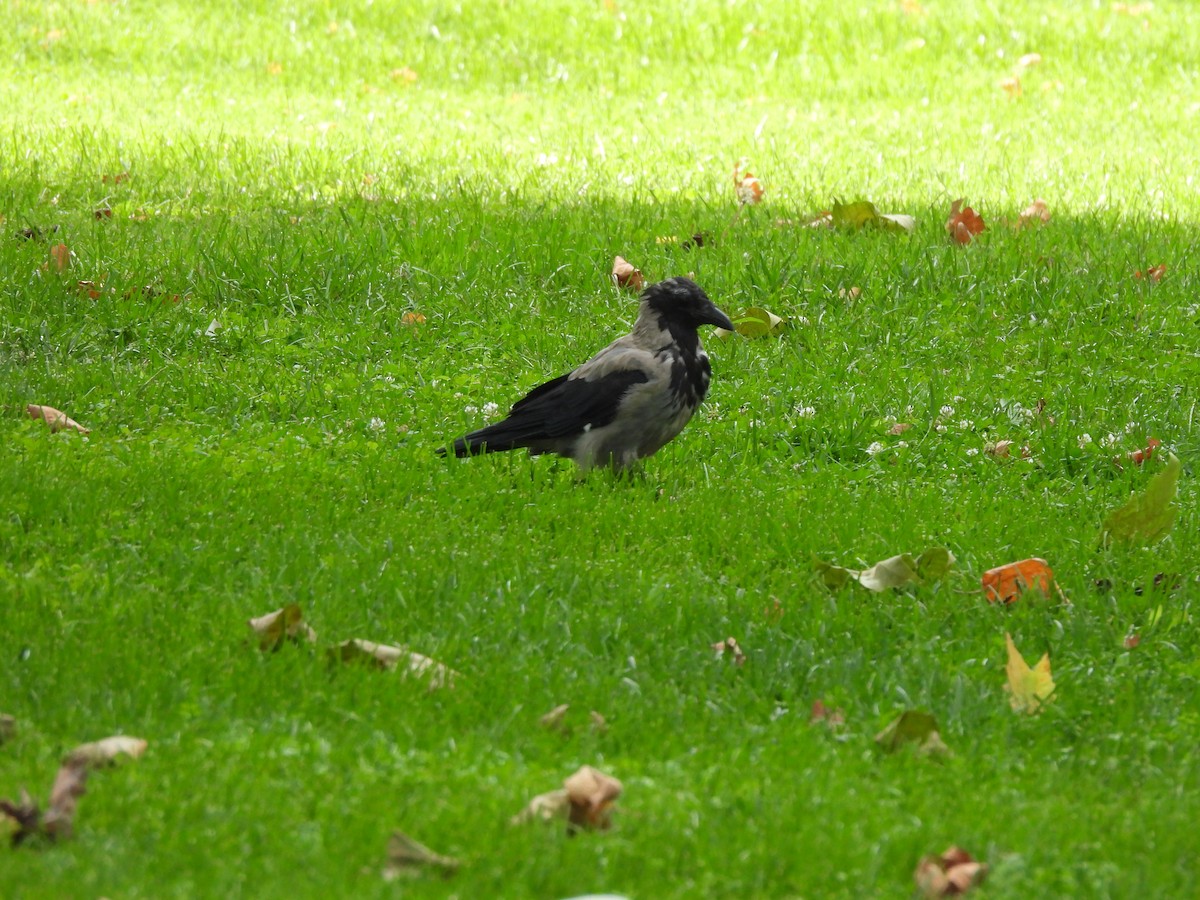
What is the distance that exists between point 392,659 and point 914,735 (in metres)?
1.42

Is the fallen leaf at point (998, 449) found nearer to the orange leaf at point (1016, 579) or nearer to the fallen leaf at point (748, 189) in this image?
the orange leaf at point (1016, 579)

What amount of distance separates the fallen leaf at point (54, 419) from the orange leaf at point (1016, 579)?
3.50m

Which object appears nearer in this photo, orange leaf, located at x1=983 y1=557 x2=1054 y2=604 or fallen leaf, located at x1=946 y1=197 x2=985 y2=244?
orange leaf, located at x1=983 y1=557 x2=1054 y2=604

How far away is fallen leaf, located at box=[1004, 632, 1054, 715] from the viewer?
4.16m

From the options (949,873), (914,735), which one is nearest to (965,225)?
(914,735)

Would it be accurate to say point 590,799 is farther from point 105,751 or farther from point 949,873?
point 105,751

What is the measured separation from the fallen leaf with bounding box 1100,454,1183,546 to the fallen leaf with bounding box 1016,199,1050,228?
407cm

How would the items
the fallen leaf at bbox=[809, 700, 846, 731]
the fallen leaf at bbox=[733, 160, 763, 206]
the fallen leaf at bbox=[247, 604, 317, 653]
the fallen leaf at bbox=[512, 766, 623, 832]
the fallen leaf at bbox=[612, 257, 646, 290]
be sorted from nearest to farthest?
the fallen leaf at bbox=[512, 766, 623, 832] → the fallen leaf at bbox=[809, 700, 846, 731] → the fallen leaf at bbox=[247, 604, 317, 653] → the fallen leaf at bbox=[612, 257, 646, 290] → the fallen leaf at bbox=[733, 160, 763, 206]

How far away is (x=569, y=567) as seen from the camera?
16.0ft

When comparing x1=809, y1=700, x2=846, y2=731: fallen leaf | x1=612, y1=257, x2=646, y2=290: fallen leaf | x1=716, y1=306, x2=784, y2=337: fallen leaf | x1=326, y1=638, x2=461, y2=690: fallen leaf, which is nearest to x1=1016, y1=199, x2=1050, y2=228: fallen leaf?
x1=716, y1=306, x2=784, y2=337: fallen leaf

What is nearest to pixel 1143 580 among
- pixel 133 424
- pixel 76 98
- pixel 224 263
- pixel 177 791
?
pixel 177 791

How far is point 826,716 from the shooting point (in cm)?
403

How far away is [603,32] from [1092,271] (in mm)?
7586

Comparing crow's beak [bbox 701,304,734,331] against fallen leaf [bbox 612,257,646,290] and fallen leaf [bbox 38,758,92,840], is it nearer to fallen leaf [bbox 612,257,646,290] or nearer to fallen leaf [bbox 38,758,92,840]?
fallen leaf [bbox 612,257,646,290]
